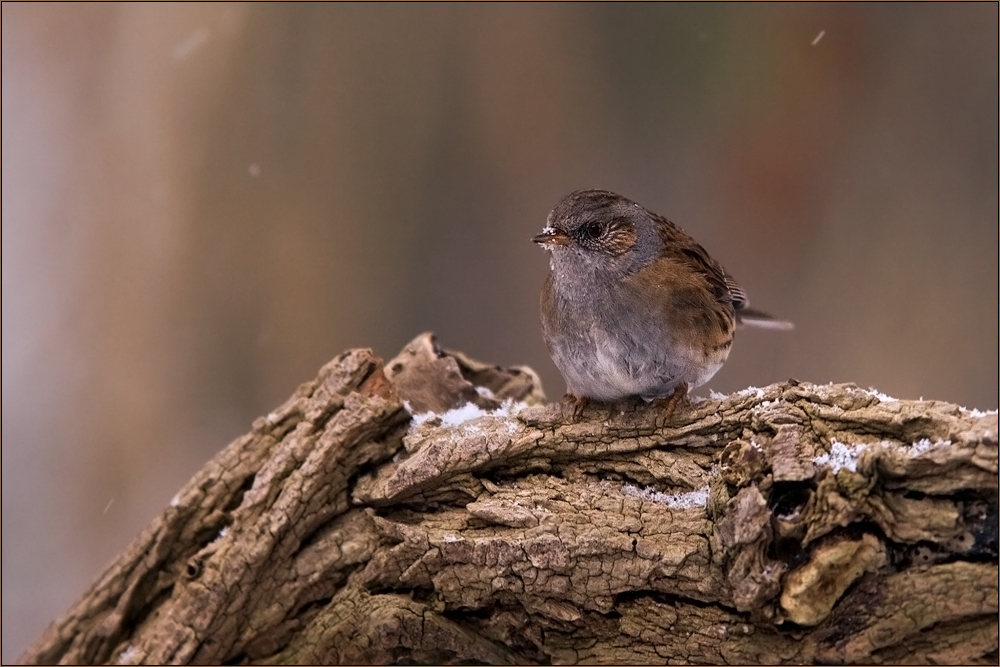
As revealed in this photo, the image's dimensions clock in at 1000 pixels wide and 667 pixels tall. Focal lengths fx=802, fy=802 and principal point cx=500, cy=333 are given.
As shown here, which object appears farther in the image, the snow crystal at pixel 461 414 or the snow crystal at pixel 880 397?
the snow crystal at pixel 461 414

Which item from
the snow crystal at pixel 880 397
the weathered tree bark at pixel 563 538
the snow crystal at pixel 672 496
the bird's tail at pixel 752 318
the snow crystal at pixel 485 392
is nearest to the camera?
the weathered tree bark at pixel 563 538

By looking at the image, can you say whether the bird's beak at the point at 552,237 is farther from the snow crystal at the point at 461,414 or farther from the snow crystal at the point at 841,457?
the snow crystal at the point at 841,457

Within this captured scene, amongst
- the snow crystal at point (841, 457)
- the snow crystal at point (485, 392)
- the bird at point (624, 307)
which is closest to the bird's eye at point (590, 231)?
the bird at point (624, 307)

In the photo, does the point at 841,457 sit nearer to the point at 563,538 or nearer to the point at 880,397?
the point at 880,397

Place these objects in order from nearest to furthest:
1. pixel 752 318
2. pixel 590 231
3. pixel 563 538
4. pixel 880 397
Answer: pixel 880 397 < pixel 563 538 < pixel 590 231 < pixel 752 318

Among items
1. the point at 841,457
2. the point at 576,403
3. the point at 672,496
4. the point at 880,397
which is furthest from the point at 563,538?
the point at 880,397

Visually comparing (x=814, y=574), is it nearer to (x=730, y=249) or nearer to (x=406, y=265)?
(x=730, y=249)

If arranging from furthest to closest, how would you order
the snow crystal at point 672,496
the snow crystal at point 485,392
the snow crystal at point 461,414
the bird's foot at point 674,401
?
the snow crystal at point 485,392
the snow crystal at point 461,414
the bird's foot at point 674,401
the snow crystal at point 672,496

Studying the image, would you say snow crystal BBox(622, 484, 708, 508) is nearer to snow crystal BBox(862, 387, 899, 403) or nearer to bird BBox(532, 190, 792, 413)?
bird BBox(532, 190, 792, 413)
